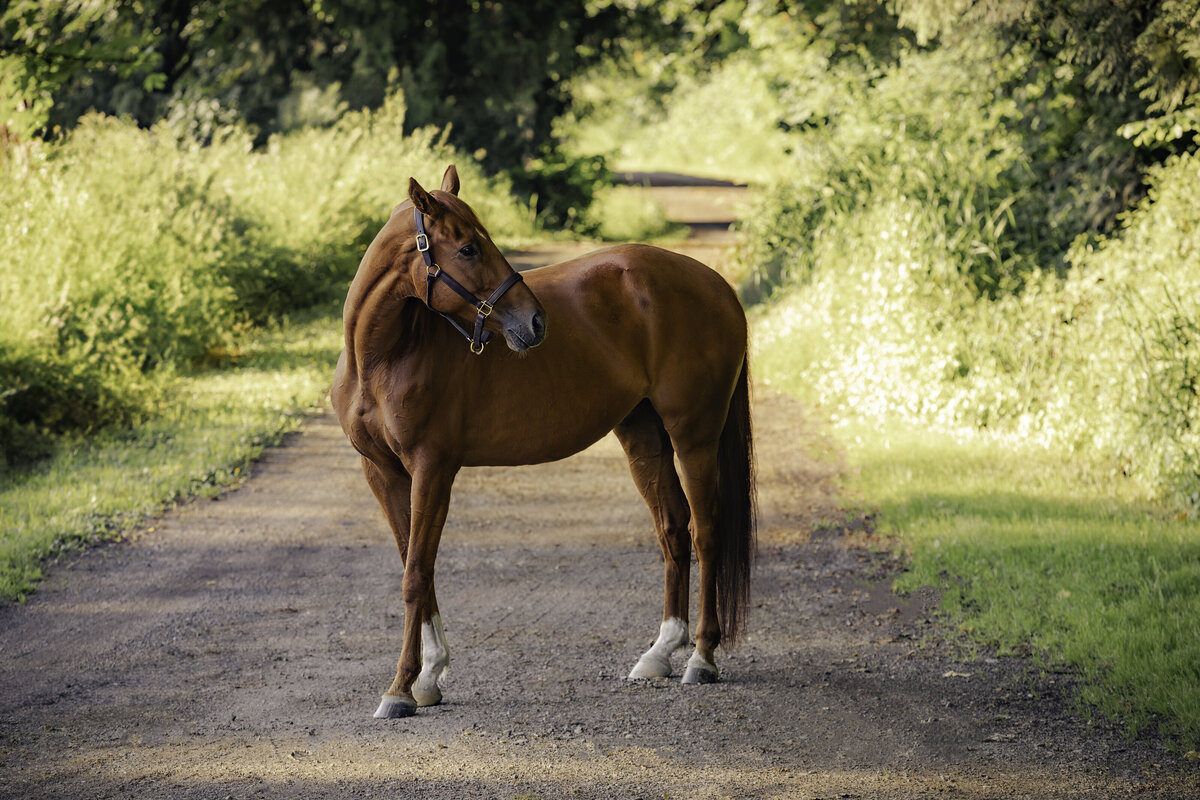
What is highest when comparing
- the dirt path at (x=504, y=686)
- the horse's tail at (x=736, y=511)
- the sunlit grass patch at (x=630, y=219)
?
the sunlit grass patch at (x=630, y=219)

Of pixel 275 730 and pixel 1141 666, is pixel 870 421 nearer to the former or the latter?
pixel 1141 666

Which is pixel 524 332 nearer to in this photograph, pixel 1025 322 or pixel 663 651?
pixel 663 651

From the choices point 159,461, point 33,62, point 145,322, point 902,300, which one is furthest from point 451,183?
point 33,62

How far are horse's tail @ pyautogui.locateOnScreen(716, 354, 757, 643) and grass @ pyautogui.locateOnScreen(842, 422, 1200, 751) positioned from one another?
1.20m

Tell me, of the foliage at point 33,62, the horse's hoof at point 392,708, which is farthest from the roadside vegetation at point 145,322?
the horse's hoof at point 392,708

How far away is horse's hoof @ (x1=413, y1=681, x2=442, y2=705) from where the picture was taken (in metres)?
4.45

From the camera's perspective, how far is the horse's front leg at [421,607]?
4262 mm

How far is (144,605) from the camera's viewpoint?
19.2ft

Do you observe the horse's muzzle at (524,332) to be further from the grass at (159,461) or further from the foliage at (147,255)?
the foliage at (147,255)

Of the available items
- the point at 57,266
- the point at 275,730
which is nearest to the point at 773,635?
Result: the point at 275,730

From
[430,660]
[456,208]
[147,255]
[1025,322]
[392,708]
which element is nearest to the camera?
[456,208]

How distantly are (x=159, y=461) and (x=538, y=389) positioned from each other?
501 centimetres

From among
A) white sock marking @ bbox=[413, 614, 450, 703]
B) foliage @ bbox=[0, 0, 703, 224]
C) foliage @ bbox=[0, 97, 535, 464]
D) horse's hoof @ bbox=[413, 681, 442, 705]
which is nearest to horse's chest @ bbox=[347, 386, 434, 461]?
white sock marking @ bbox=[413, 614, 450, 703]

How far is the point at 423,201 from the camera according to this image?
3.95 m
